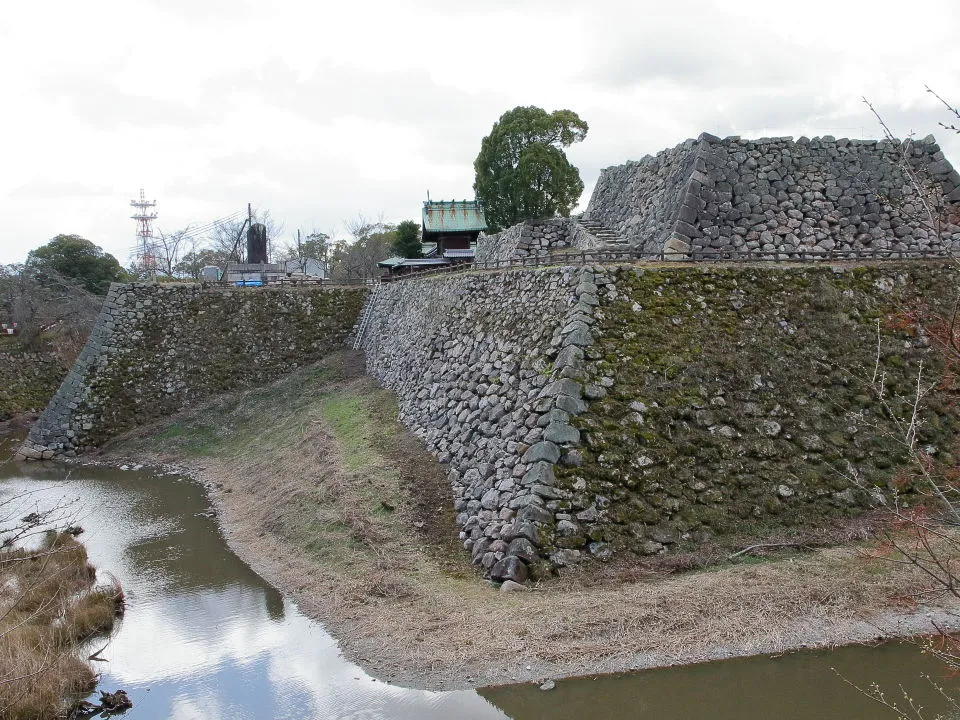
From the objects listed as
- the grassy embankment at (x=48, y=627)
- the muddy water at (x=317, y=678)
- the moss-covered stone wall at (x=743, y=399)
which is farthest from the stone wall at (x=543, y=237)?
the grassy embankment at (x=48, y=627)

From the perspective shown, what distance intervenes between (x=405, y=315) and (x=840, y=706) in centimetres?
1667

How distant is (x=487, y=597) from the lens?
941cm

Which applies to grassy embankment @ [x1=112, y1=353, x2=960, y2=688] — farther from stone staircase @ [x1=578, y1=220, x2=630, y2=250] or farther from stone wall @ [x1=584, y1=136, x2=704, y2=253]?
stone staircase @ [x1=578, y1=220, x2=630, y2=250]

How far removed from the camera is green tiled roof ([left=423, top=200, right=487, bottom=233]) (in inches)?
1401

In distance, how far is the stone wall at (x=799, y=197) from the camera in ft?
56.0

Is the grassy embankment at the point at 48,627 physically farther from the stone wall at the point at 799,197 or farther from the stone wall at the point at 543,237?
the stone wall at the point at 543,237

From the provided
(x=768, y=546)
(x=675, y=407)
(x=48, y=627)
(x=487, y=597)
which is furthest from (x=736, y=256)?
(x=48, y=627)

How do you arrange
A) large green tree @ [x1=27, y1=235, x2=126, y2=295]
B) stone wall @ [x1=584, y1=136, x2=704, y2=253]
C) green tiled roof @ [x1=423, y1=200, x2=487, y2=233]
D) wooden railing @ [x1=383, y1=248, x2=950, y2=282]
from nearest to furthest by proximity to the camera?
1. wooden railing @ [x1=383, y1=248, x2=950, y2=282]
2. stone wall @ [x1=584, y1=136, x2=704, y2=253]
3. green tiled roof @ [x1=423, y1=200, x2=487, y2=233]
4. large green tree @ [x1=27, y1=235, x2=126, y2=295]

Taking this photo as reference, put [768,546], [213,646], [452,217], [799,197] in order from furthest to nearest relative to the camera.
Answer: [452,217]
[799,197]
[768,546]
[213,646]

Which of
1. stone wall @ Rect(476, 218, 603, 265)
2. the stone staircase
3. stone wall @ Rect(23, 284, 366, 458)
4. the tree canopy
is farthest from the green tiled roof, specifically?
the stone staircase

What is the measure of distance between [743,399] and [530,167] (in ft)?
57.9

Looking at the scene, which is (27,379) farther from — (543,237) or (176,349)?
(543,237)

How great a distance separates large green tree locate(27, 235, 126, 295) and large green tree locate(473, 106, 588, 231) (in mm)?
22767

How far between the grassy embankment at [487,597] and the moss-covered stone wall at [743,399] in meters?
1.00
